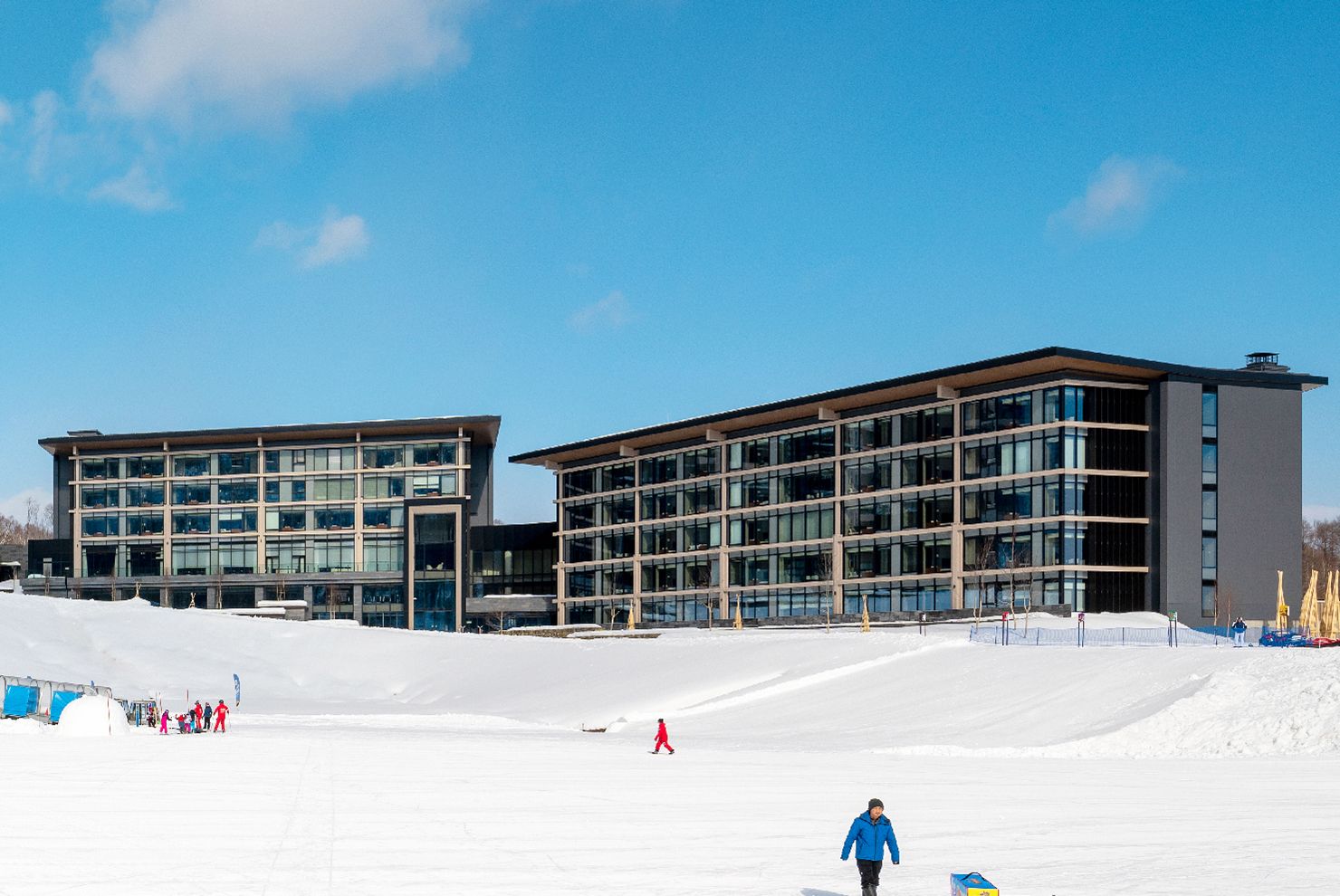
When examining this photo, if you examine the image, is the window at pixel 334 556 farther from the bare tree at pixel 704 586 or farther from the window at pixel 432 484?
the bare tree at pixel 704 586

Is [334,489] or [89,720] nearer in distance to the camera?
[89,720]

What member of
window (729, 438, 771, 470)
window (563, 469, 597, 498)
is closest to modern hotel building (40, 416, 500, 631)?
window (563, 469, 597, 498)

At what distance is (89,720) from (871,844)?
4318 centimetres

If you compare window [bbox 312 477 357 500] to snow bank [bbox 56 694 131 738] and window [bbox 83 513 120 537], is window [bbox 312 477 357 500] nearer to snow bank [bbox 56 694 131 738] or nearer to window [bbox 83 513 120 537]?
window [bbox 83 513 120 537]

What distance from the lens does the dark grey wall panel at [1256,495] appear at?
97.9m

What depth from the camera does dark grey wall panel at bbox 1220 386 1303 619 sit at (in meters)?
97.9

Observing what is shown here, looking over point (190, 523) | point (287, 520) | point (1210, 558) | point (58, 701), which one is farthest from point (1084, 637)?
→ point (190, 523)

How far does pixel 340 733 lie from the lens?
186 ft

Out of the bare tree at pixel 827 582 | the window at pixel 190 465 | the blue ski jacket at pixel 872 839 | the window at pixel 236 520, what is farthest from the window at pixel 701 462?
the blue ski jacket at pixel 872 839

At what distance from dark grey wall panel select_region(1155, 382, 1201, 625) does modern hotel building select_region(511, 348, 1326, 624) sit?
12cm

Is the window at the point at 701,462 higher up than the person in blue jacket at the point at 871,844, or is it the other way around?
the window at the point at 701,462

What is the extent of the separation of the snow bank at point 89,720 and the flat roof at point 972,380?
5851 centimetres

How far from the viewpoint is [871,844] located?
20.0 metres

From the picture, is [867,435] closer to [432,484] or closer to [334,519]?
[432,484]
